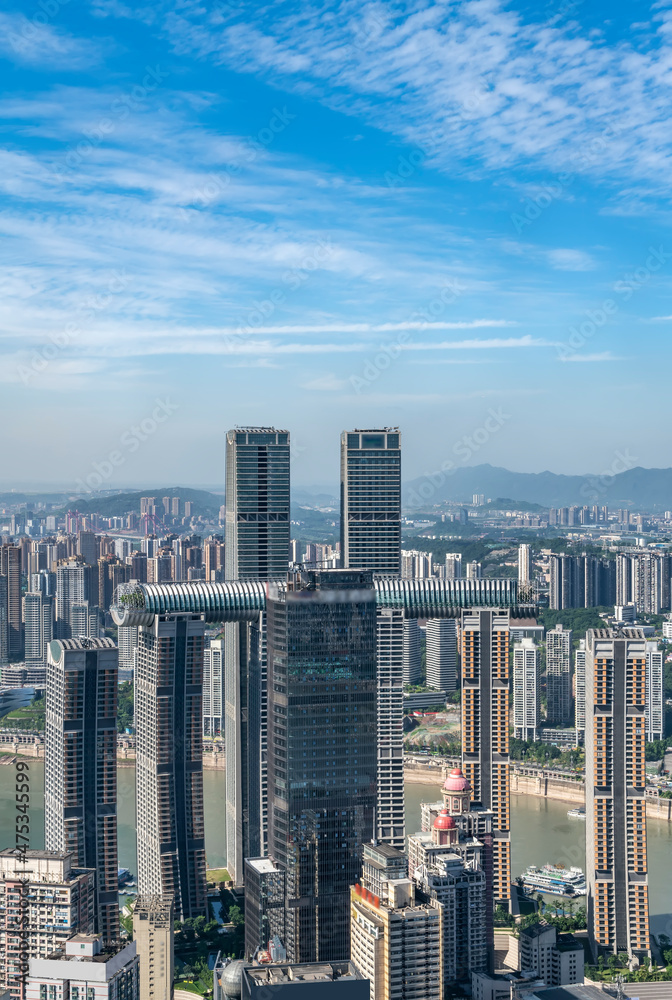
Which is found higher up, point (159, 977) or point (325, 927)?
point (325, 927)

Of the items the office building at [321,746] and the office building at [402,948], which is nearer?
the office building at [402,948]

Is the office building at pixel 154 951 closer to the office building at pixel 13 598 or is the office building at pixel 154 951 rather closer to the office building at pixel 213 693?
the office building at pixel 213 693

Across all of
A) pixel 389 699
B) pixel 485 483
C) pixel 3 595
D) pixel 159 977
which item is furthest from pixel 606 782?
pixel 485 483

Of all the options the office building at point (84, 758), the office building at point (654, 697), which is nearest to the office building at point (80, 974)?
the office building at point (84, 758)

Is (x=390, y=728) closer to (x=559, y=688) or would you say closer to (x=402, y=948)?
(x=402, y=948)

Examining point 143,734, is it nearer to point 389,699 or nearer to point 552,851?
point 389,699

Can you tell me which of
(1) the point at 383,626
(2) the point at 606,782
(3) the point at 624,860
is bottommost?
(3) the point at 624,860

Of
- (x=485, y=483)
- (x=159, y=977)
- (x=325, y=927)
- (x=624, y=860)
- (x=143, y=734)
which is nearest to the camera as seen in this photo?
(x=325, y=927)

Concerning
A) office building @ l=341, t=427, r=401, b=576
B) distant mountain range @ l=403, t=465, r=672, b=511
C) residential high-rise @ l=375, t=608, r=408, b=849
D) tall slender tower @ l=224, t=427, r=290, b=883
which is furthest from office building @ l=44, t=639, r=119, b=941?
distant mountain range @ l=403, t=465, r=672, b=511
